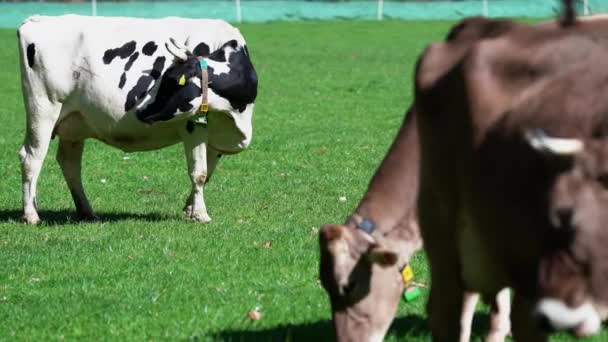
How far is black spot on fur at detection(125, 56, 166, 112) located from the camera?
11.9 metres

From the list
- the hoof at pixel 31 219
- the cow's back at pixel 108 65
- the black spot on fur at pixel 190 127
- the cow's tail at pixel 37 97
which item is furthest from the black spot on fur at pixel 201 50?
the hoof at pixel 31 219

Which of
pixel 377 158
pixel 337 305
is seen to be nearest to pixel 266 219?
pixel 377 158

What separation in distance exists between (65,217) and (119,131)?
3.53ft

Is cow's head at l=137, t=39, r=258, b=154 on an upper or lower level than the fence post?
upper

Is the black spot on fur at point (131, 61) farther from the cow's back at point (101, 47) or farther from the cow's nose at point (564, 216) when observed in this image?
the cow's nose at point (564, 216)

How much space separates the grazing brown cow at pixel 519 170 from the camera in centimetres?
468

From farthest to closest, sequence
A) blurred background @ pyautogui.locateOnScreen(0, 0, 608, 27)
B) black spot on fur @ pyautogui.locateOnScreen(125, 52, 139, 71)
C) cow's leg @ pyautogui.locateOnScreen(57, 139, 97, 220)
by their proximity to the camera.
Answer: blurred background @ pyautogui.locateOnScreen(0, 0, 608, 27), cow's leg @ pyautogui.locateOnScreen(57, 139, 97, 220), black spot on fur @ pyautogui.locateOnScreen(125, 52, 139, 71)

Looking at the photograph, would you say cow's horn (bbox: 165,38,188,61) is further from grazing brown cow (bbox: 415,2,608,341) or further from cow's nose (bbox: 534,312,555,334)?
cow's nose (bbox: 534,312,555,334)

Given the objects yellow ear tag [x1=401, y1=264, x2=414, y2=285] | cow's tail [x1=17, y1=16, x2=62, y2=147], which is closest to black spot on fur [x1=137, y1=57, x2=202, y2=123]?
cow's tail [x1=17, y1=16, x2=62, y2=147]

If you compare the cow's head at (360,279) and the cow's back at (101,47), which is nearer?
the cow's head at (360,279)

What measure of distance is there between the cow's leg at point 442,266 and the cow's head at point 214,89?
585 centimetres

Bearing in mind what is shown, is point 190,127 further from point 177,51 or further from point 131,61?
point 131,61

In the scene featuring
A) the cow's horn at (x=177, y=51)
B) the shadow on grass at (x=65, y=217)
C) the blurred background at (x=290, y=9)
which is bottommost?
the blurred background at (x=290, y=9)

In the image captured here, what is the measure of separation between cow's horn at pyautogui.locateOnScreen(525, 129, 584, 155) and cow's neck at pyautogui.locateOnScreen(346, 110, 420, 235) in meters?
1.88
